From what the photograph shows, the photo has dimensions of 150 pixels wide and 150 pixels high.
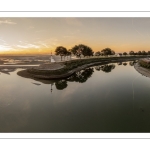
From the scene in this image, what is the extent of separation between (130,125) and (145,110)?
5.68 feet

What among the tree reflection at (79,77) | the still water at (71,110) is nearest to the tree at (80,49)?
the tree reflection at (79,77)

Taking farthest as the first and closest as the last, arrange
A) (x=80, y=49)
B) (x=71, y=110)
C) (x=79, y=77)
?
(x=79, y=77), (x=80, y=49), (x=71, y=110)

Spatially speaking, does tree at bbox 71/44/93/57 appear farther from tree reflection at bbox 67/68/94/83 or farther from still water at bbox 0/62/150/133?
still water at bbox 0/62/150/133

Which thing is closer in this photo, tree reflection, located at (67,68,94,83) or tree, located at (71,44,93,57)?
tree, located at (71,44,93,57)

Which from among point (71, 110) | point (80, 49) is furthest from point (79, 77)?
point (71, 110)

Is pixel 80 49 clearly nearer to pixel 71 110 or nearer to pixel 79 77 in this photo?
pixel 79 77

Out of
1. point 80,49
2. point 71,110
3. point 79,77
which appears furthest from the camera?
point 79,77

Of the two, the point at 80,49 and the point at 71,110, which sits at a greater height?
the point at 80,49

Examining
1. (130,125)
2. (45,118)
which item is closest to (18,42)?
(45,118)

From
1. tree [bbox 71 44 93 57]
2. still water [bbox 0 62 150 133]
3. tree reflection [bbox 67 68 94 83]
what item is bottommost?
still water [bbox 0 62 150 133]

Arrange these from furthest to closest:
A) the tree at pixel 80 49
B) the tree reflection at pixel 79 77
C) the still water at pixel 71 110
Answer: the tree reflection at pixel 79 77
the tree at pixel 80 49
the still water at pixel 71 110

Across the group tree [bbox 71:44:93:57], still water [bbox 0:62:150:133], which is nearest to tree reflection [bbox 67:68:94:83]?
tree [bbox 71:44:93:57]

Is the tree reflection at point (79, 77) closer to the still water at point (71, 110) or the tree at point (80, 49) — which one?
the tree at point (80, 49)
